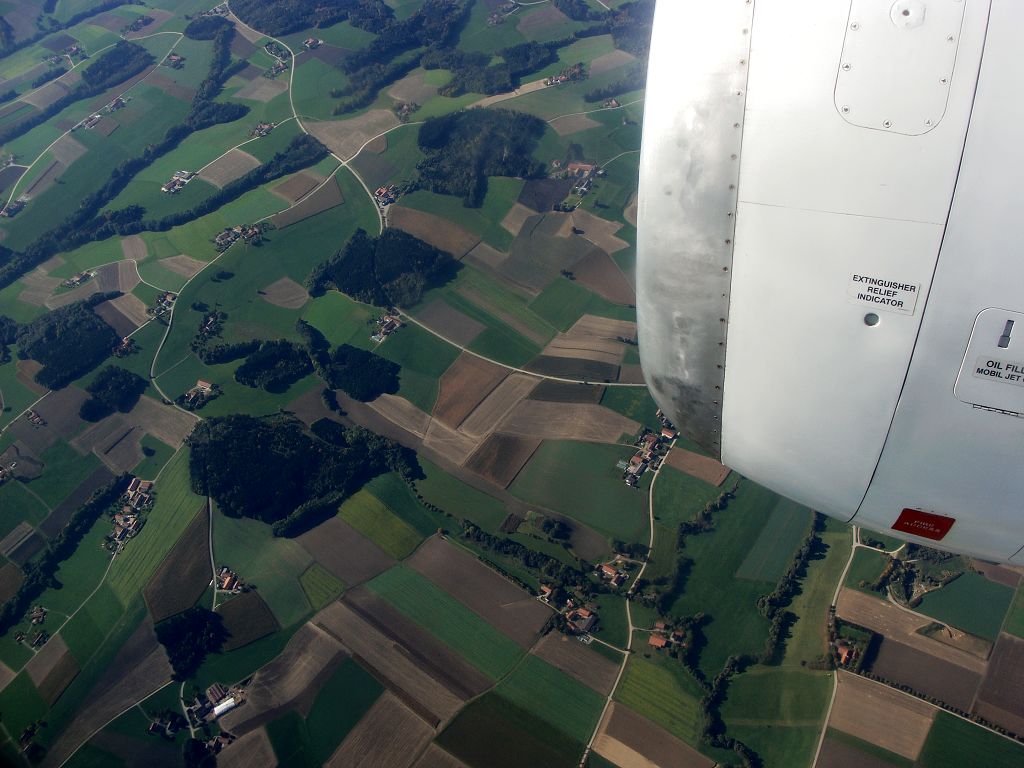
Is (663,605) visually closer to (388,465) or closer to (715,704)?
(715,704)

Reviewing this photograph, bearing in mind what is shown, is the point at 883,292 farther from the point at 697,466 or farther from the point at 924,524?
the point at 697,466

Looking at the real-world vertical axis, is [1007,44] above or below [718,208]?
above

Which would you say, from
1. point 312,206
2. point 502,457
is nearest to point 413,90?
point 312,206

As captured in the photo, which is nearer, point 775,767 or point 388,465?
point 775,767

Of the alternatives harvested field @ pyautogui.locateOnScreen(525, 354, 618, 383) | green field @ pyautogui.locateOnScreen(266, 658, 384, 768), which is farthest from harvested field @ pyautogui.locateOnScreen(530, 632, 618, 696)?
harvested field @ pyautogui.locateOnScreen(525, 354, 618, 383)

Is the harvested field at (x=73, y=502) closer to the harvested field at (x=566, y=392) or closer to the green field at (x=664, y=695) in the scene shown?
the harvested field at (x=566, y=392)

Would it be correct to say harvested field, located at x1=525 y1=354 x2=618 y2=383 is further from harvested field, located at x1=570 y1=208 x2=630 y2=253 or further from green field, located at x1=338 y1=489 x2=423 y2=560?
green field, located at x1=338 y1=489 x2=423 y2=560

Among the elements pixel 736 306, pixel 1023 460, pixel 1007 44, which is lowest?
pixel 1023 460

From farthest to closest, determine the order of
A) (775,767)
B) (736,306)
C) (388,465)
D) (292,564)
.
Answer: (388,465), (292,564), (775,767), (736,306)

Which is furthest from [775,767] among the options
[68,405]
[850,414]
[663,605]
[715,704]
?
[68,405]
